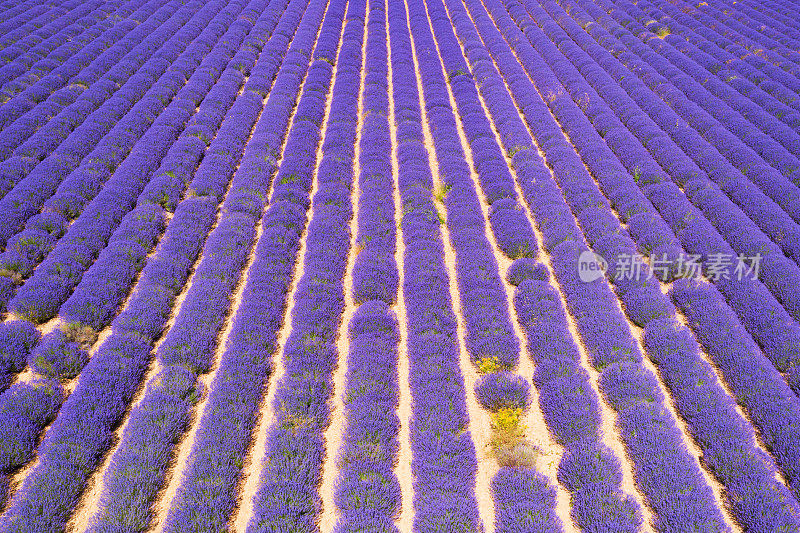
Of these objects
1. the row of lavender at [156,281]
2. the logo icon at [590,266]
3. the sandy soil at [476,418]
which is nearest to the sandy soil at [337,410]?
the sandy soil at [476,418]

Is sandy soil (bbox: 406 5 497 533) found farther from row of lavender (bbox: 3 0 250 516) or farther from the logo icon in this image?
row of lavender (bbox: 3 0 250 516)

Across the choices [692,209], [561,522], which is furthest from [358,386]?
[692,209]

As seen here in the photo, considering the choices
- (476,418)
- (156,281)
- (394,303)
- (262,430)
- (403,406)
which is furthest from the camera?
(394,303)

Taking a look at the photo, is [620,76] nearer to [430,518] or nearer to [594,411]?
[594,411]

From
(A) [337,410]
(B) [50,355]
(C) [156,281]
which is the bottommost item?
(A) [337,410]

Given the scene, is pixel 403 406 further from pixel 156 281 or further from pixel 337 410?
pixel 156 281

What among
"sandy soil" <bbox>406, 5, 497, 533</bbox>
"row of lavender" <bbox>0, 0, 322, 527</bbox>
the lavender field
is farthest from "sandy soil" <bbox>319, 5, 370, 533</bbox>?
"row of lavender" <bbox>0, 0, 322, 527</bbox>

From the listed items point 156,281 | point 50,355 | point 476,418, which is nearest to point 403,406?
point 476,418
